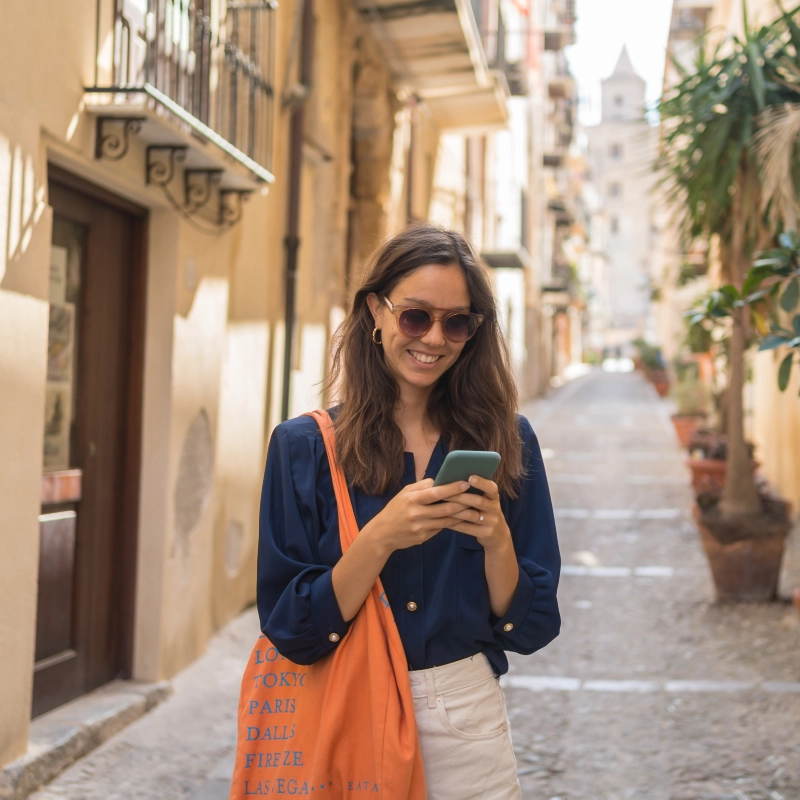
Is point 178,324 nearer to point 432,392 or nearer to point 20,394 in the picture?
point 20,394

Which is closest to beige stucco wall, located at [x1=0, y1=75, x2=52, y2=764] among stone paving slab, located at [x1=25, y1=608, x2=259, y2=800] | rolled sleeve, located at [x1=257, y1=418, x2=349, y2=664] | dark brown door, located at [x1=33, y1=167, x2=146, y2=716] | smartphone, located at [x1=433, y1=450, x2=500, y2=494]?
stone paving slab, located at [x1=25, y1=608, x2=259, y2=800]

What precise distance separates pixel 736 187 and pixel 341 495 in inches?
236

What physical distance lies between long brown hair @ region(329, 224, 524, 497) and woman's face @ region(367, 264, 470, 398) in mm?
22

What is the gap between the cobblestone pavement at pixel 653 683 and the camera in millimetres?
4266

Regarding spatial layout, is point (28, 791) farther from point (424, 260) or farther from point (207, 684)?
point (424, 260)

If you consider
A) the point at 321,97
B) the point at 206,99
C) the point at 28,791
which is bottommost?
the point at 28,791

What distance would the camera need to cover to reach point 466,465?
5.37ft

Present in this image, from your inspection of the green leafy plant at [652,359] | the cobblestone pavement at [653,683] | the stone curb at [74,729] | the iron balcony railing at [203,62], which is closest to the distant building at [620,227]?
the green leafy plant at [652,359]

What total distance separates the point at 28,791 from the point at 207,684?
1.60 m

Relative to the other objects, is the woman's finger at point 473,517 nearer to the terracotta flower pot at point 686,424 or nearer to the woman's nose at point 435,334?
the woman's nose at point 435,334

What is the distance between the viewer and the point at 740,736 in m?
4.66

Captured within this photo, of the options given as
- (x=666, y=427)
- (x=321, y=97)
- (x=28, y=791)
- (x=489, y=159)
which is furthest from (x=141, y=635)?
(x=489, y=159)

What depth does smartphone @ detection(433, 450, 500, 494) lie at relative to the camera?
1.62 m

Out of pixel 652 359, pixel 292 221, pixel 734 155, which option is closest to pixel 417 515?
pixel 734 155
